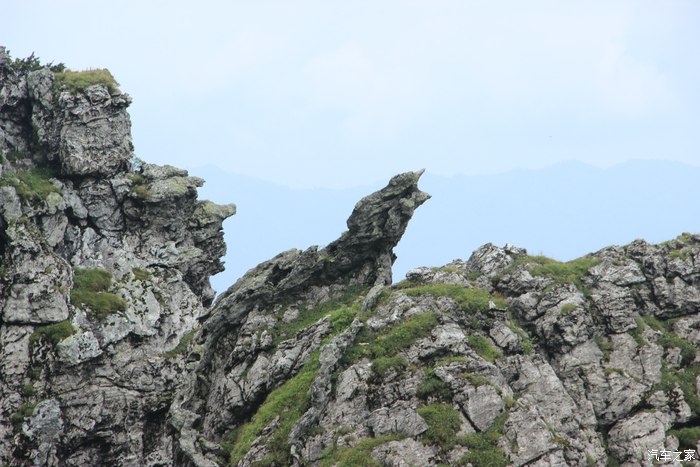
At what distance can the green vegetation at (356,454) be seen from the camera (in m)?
32.7

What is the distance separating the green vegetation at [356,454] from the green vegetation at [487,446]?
11.9 feet

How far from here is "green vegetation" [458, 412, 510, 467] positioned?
1272 inches

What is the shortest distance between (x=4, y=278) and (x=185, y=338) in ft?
55.6

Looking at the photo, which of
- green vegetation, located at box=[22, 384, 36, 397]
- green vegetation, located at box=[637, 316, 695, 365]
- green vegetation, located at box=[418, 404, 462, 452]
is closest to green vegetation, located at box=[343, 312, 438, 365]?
green vegetation, located at box=[418, 404, 462, 452]

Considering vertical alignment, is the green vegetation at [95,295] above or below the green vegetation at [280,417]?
above

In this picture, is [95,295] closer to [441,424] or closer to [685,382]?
[441,424]

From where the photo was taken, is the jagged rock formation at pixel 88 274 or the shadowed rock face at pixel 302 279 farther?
the jagged rock formation at pixel 88 274

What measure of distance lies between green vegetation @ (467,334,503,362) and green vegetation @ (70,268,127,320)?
3459 centimetres

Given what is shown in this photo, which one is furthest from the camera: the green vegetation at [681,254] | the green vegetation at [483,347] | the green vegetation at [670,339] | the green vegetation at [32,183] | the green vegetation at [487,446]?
the green vegetation at [32,183]

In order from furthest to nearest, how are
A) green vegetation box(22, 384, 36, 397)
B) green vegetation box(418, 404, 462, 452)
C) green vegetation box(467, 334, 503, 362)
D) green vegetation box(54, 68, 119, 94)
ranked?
1. green vegetation box(54, 68, 119, 94)
2. green vegetation box(22, 384, 36, 397)
3. green vegetation box(467, 334, 503, 362)
4. green vegetation box(418, 404, 462, 452)

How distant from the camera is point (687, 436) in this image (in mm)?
38031

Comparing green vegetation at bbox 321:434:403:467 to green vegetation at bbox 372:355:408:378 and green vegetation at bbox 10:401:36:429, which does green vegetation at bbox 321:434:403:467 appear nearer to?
green vegetation at bbox 372:355:408:378

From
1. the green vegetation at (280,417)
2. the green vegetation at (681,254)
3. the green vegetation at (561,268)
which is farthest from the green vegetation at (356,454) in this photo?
the green vegetation at (681,254)

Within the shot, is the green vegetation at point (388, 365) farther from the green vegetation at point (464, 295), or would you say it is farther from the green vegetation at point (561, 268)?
the green vegetation at point (561, 268)
